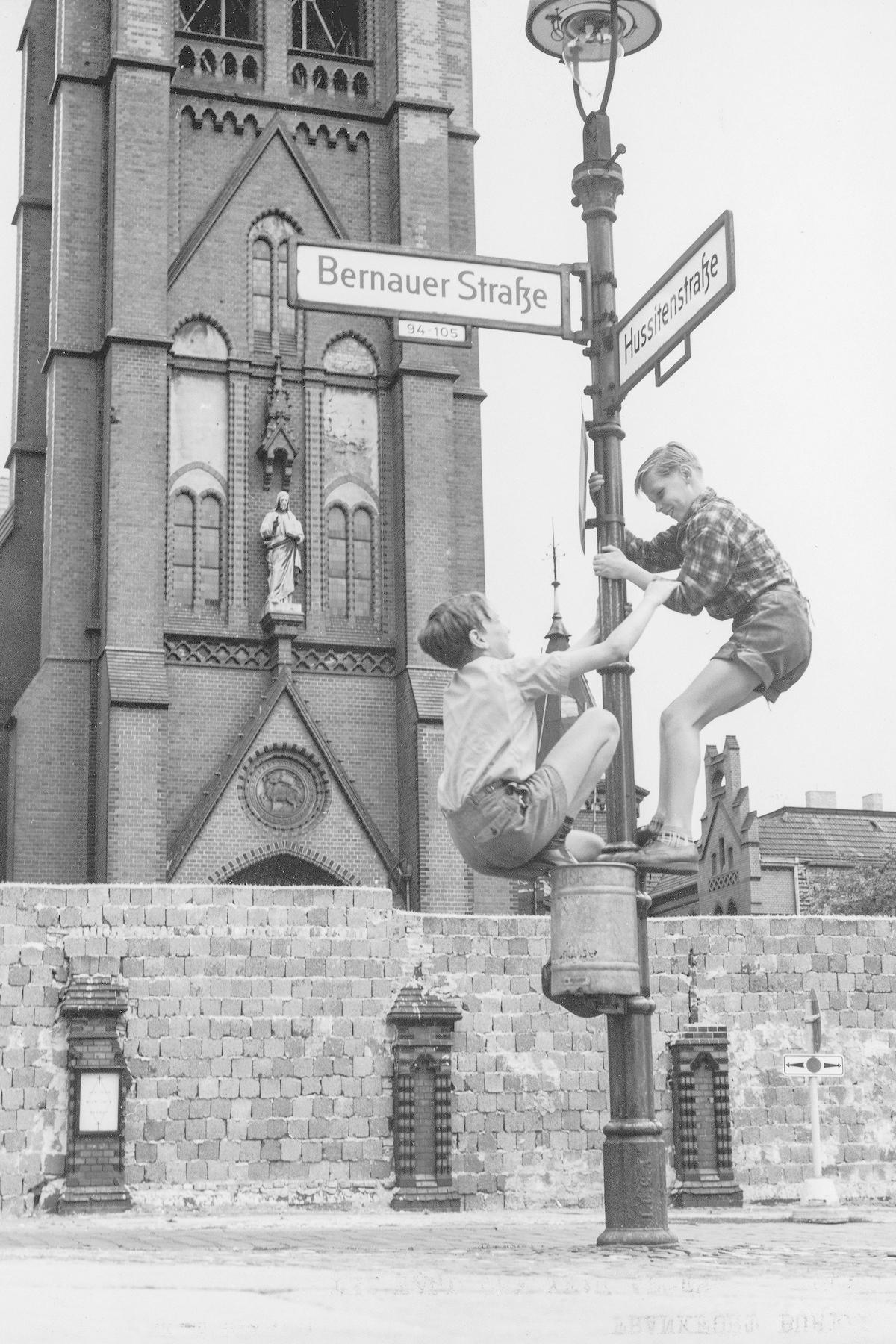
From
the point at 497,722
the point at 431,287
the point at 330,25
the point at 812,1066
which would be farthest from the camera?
the point at 330,25

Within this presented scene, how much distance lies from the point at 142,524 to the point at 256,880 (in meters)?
5.49

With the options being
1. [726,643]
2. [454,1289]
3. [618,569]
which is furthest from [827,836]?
[454,1289]

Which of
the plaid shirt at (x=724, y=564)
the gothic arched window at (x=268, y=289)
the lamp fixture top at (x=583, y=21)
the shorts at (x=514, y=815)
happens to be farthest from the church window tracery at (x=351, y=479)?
the shorts at (x=514, y=815)

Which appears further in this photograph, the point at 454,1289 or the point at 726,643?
the point at 726,643

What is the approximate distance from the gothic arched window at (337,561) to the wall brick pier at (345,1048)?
12678 mm

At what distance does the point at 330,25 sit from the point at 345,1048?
2158cm

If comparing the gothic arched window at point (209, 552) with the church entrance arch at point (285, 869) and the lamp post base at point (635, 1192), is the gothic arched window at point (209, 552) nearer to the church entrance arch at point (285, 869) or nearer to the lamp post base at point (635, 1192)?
the church entrance arch at point (285, 869)

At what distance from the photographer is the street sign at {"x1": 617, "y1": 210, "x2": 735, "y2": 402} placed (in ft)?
28.0

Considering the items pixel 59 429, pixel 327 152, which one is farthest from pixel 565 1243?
pixel 327 152

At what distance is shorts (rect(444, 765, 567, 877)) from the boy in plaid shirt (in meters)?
0.63

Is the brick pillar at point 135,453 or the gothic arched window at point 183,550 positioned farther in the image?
the gothic arched window at point 183,550

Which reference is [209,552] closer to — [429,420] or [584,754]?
[429,420]

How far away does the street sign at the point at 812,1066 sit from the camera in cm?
1712

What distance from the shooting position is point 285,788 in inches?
1145
